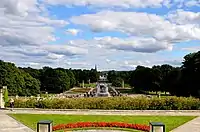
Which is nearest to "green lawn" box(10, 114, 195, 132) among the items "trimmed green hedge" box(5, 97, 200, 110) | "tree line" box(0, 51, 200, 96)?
"trimmed green hedge" box(5, 97, 200, 110)

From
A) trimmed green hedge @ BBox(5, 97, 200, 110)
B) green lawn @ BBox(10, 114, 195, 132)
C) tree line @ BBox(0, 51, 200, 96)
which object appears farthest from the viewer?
tree line @ BBox(0, 51, 200, 96)

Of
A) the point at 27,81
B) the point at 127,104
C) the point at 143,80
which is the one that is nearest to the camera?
the point at 127,104

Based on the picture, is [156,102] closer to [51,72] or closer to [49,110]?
[49,110]

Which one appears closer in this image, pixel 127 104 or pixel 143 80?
pixel 127 104

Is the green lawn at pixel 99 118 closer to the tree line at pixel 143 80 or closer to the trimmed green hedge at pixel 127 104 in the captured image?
the trimmed green hedge at pixel 127 104

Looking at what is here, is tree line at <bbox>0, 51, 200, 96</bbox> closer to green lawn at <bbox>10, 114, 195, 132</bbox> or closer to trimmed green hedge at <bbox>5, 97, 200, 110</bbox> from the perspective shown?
trimmed green hedge at <bbox>5, 97, 200, 110</bbox>

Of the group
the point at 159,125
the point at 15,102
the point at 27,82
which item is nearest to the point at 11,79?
the point at 27,82

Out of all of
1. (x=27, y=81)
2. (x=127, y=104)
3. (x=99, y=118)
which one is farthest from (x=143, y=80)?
(x=99, y=118)

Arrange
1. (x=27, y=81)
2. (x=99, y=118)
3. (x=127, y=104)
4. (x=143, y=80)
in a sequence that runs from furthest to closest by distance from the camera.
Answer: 1. (x=143, y=80)
2. (x=27, y=81)
3. (x=127, y=104)
4. (x=99, y=118)

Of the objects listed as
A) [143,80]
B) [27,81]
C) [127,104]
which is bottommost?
[127,104]

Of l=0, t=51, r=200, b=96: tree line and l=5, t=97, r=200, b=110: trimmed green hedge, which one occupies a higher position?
l=0, t=51, r=200, b=96: tree line

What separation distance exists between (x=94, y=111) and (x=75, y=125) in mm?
9286

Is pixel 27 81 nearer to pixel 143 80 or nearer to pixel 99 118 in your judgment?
pixel 143 80

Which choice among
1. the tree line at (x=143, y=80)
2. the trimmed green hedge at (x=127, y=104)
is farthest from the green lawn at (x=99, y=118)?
the tree line at (x=143, y=80)
